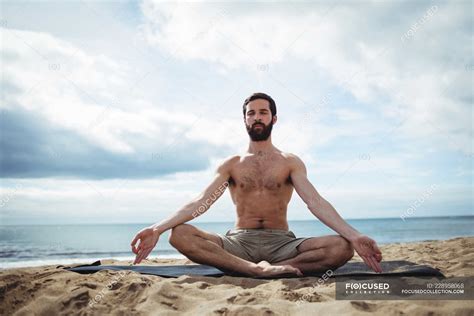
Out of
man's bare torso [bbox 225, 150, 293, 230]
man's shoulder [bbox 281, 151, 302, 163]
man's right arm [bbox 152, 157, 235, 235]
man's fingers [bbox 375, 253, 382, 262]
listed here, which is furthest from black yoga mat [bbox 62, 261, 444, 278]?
man's shoulder [bbox 281, 151, 302, 163]

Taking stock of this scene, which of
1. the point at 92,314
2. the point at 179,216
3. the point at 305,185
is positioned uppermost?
the point at 305,185

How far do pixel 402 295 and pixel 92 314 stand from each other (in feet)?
7.26

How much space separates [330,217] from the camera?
3.77 metres

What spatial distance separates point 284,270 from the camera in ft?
11.5

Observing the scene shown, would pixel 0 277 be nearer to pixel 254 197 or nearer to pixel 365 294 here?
pixel 254 197

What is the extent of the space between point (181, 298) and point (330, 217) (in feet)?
5.71

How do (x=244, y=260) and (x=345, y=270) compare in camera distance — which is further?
(x=345, y=270)

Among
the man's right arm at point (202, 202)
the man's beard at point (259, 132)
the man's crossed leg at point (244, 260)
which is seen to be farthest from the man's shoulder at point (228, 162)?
the man's crossed leg at point (244, 260)

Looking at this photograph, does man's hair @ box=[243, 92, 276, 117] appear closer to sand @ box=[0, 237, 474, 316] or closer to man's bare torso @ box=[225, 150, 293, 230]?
man's bare torso @ box=[225, 150, 293, 230]

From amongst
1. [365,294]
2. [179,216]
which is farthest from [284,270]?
[179,216]

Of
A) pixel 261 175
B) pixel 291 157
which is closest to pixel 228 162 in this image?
pixel 261 175

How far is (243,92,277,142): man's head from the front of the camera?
14.6 ft

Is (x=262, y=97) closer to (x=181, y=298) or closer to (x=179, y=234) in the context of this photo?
(x=179, y=234)

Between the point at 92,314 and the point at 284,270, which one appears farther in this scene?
the point at 284,270
